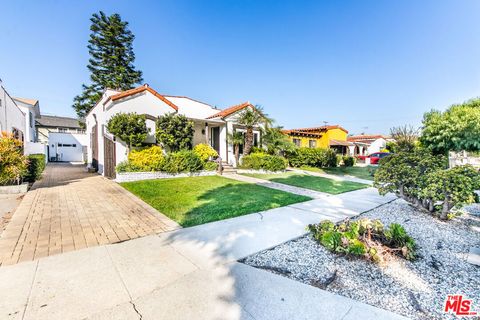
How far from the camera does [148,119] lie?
11953 mm

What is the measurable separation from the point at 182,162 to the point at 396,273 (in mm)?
10090

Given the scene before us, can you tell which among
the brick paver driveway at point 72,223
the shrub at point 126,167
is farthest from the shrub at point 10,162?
the shrub at point 126,167

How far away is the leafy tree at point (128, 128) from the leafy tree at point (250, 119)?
21.3 ft

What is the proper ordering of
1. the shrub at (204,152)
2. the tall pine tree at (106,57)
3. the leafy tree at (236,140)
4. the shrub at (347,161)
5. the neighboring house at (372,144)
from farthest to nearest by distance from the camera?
the neighboring house at (372,144) < the tall pine tree at (106,57) < the shrub at (347,161) < the leafy tree at (236,140) < the shrub at (204,152)

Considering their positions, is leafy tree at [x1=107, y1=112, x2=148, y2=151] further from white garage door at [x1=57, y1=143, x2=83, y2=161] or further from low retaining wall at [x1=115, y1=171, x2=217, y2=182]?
white garage door at [x1=57, y1=143, x2=83, y2=161]

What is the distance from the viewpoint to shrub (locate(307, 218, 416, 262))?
10.5ft

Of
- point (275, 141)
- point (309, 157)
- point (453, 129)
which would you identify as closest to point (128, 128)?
point (275, 141)

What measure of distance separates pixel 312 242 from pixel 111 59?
3135 centimetres

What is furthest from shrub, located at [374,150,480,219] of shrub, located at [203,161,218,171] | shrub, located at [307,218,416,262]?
shrub, located at [203,161,218,171]

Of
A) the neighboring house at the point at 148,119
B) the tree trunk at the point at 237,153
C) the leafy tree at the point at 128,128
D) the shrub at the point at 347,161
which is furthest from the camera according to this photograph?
the shrub at the point at 347,161

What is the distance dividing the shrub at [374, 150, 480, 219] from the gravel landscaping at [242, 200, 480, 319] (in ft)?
2.94

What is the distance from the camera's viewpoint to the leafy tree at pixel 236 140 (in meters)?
14.9

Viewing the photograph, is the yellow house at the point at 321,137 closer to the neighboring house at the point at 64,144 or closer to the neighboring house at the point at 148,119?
the neighboring house at the point at 148,119

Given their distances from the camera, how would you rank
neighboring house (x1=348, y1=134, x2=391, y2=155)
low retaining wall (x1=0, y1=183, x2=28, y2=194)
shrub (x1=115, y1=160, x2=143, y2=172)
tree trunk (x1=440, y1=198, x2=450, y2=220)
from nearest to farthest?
tree trunk (x1=440, y1=198, x2=450, y2=220) < low retaining wall (x1=0, y1=183, x2=28, y2=194) < shrub (x1=115, y1=160, x2=143, y2=172) < neighboring house (x1=348, y1=134, x2=391, y2=155)
